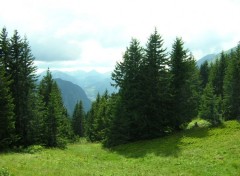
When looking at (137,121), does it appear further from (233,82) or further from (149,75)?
(233,82)

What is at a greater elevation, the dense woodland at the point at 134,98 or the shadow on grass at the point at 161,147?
A: the dense woodland at the point at 134,98

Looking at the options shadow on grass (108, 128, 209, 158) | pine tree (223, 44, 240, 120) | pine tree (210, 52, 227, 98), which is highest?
pine tree (210, 52, 227, 98)

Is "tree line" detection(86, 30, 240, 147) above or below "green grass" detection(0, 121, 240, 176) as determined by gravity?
above

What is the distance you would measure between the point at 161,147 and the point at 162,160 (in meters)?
7.72

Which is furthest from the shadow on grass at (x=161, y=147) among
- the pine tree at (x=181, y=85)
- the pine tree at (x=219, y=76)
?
the pine tree at (x=219, y=76)

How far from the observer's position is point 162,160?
27719 mm

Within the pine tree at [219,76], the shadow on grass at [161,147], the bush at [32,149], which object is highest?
the pine tree at [219,76]

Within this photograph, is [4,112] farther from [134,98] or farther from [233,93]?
[233,93]

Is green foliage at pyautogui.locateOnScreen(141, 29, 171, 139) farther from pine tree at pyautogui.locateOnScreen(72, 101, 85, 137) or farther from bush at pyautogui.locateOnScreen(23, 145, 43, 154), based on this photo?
pine tree at pyautogui.locateOnScreen(72, 101, 85, 137)

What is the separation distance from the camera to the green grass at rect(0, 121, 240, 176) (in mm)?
21953

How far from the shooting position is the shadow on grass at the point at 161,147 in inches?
1270

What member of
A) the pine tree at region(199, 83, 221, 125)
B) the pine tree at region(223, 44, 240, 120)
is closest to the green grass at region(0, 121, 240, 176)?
the pine tree at region(199, 83, 221, 125)

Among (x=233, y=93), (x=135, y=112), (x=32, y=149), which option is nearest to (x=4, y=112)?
(x=32, y=149)

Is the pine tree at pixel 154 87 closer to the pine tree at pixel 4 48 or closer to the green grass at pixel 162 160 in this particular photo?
the green grass at pixel 162 160
